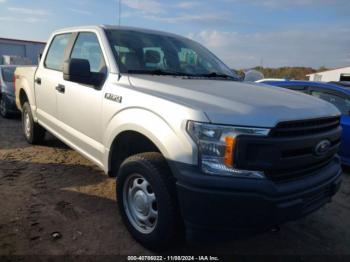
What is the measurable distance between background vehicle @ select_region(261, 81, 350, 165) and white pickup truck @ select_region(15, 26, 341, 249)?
262 cm

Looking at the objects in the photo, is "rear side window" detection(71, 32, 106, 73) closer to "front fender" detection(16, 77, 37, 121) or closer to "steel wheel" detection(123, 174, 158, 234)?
"steel wheel" detection(123, 174, 158, 234)

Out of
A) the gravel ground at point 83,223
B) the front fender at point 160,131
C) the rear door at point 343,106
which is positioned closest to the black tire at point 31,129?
the gravel ground at point 83,223

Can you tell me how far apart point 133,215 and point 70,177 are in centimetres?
183

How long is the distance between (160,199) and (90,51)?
2137mm

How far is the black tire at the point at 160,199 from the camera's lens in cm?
273

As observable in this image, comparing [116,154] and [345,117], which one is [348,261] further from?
[345,117]

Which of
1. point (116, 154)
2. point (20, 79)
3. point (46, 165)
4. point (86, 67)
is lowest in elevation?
point (46, 165)

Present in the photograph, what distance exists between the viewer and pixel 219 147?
2.46 metres

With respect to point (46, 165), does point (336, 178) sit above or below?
above

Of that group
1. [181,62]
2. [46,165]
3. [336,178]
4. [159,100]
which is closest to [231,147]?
[159,100]

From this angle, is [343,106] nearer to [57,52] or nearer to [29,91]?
[57,52]

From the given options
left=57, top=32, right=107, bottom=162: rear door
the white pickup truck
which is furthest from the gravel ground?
left=57, top=32, right=107, bottom=162: rear door

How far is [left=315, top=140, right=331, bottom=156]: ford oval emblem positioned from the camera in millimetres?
2842

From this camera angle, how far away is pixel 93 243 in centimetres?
319
